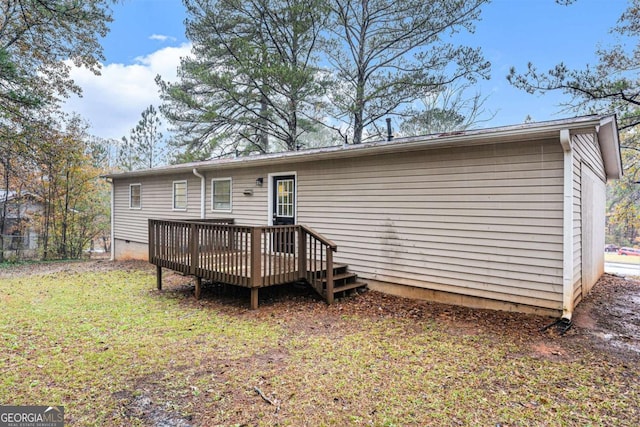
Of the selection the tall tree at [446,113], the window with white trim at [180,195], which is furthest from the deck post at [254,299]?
the tall tree at [446,113]

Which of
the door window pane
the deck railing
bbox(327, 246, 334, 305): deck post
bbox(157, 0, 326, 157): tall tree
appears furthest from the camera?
bbox(157, 0, 326, 157): tall tree

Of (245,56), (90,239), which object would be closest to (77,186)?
(90,239)

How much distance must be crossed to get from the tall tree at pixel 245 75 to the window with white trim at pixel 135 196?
2989 mm

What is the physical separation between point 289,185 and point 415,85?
21.7 ft

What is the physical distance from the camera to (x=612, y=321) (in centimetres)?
489

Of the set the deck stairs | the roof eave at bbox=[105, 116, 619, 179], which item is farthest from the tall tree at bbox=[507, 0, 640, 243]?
the deck stairs

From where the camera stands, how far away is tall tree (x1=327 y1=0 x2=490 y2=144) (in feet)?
35.0

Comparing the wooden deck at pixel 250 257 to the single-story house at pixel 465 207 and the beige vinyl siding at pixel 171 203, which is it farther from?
the beige vinyl siding at pixel 171 203

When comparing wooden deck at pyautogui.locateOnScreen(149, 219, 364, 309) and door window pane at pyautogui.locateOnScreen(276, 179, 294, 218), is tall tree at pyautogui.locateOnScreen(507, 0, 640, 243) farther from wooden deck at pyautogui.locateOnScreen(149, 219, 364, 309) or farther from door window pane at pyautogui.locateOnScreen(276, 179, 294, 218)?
wooden deck at pyautogui.locateOnScreen(149, 219, 364, 309)

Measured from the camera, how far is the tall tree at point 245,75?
1159cm

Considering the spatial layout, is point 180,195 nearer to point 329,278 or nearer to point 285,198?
point 285,198

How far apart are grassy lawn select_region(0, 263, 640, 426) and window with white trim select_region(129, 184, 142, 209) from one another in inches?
274

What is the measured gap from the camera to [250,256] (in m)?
5.48

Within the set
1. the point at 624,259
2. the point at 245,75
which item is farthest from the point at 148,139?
the point at 624,259
